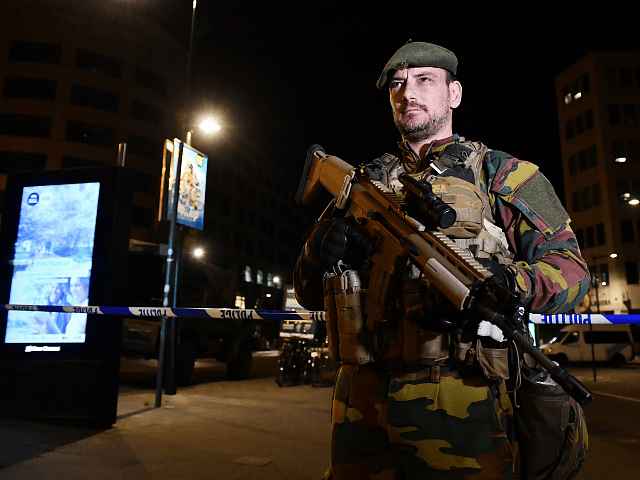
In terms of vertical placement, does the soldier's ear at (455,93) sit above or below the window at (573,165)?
below

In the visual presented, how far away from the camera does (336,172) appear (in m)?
2.46

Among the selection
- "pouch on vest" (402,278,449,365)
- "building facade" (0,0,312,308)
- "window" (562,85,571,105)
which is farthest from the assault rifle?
"window" (562,85,571,105)

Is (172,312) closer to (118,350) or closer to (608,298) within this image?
(118,350)

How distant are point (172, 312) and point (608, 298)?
38.9 m

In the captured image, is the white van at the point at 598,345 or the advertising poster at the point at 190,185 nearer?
the advertising poster at the point at 190,185

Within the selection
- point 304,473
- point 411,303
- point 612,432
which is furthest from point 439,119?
point 612,432

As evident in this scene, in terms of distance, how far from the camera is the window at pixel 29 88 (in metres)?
39.8

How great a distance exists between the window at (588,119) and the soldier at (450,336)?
140 ft

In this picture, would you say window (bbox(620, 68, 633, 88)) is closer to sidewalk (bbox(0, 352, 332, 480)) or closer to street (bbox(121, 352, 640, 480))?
street (bbox(121, 352, 640, 480))

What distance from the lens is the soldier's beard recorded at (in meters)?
2.22

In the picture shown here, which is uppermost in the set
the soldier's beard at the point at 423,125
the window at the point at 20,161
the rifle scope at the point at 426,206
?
the window at the point at 20,161

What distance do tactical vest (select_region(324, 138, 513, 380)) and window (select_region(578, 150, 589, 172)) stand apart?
42.3 metres

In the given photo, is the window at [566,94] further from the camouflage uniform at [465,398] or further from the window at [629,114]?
the camouflage uniform at [465,398]

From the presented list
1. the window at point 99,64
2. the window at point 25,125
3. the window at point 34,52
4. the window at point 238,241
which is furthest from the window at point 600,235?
the window at point 34,52
